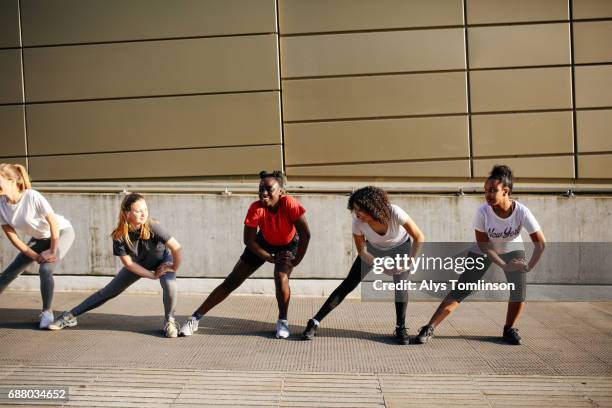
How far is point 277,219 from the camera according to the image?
6.16m

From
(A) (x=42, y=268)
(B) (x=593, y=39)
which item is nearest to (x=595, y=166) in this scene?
(B) (x=593, y=39)

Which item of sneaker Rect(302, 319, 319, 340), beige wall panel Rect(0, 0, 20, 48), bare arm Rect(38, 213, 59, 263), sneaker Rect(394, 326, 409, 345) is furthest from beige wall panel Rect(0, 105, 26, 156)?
sneaker Rect(394, 326, 409, 345)

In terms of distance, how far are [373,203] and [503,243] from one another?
1359 millimetres

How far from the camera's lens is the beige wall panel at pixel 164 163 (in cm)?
947

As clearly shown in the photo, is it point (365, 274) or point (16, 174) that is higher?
point (16, 174)

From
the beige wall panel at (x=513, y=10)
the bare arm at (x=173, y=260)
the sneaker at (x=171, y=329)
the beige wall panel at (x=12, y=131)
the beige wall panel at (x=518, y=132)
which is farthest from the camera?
the beige wall panel at (x=12, y=131)

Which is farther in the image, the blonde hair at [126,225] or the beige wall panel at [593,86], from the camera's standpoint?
the beige wall panel at [593,86]

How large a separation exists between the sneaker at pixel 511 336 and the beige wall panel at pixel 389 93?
169 inches

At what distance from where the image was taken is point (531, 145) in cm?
945

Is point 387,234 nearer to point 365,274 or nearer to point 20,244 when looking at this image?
point 365,274

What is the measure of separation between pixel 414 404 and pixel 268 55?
6389mm

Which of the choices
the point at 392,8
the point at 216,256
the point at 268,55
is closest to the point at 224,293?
the point at 216,256

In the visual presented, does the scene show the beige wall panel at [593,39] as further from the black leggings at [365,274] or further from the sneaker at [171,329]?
the sneaker at [171,329]

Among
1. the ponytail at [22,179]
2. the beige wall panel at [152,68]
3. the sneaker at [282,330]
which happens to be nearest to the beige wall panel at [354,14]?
the beige wall panel at [152,68]
